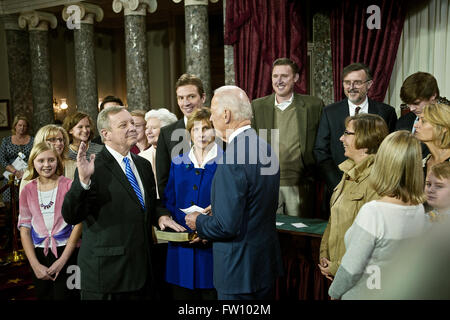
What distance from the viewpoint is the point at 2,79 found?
1055cm

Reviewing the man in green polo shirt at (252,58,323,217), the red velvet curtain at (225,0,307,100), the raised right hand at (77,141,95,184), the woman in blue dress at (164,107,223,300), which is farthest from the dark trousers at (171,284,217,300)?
the red velvet curtain at (225,0,307,100)

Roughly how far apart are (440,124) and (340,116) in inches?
44.9

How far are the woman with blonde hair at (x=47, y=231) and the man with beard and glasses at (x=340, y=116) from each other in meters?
2.05

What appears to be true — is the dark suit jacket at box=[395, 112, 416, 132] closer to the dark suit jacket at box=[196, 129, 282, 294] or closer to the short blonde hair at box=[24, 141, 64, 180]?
the dark suit jacket at box=[196, 129, 282, 294]

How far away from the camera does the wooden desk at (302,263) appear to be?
3.18 m

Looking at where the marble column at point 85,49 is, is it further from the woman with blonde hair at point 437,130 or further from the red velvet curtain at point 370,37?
the woman with blonde hair at point 437,130

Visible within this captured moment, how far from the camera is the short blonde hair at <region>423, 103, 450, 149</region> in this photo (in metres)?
2.64

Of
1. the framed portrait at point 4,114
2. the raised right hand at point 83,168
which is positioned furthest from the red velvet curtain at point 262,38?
the framed portrait at point 4,114

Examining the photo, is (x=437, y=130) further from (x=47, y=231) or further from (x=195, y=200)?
(x=47, y=231)

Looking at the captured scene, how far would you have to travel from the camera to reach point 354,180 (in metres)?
2.59

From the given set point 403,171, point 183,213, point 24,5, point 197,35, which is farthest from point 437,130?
point 24,5

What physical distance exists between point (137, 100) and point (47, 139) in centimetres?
496
